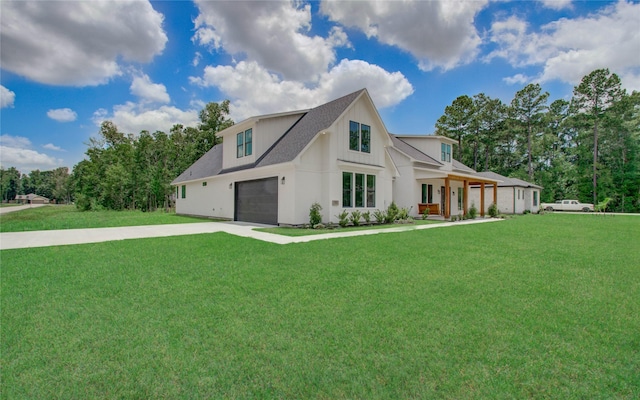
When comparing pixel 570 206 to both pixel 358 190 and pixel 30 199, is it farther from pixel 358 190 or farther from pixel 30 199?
pixel 30 199

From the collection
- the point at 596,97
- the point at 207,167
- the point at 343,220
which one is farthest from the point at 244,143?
the point at 596,97

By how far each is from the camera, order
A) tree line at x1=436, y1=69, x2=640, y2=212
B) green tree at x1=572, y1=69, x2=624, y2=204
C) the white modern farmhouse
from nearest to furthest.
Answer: the white modern farmhouse
green tree at x1=572, y1=69, x2=624, y2=204
tree line at x1=436, y1=69, x2=640, y2=212

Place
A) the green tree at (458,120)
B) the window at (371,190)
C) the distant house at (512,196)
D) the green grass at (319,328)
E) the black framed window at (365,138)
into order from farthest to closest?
the green tree at (458,120)
the distant house at (512,196)
the window at (371,190)
the black framed window at (365,138)
the green grass at (319,328)

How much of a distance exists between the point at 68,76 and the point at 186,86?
5597 millimetres

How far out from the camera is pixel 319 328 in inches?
133

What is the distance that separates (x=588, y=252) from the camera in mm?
7691

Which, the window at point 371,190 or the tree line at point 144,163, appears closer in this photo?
the window at point 371,190

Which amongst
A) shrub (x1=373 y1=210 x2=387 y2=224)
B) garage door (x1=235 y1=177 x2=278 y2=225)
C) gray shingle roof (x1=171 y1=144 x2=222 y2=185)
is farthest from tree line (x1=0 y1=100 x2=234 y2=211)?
shrub (x1=373 y1=210 x2=387 y2=224)

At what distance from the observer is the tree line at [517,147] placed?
1314 inches

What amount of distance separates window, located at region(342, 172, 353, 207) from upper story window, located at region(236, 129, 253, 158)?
5.67 metres

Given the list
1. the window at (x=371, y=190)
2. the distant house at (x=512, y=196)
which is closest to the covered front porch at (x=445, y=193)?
the distant house at (x=512, y=196)

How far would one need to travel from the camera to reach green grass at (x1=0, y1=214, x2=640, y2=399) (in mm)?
2451

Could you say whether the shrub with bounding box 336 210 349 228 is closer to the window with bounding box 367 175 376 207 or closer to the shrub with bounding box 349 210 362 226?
the shrub with bounding box 349 210 362 226

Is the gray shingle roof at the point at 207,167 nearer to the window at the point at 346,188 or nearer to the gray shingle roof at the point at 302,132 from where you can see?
the gray shingle roof at the point at 302,132
